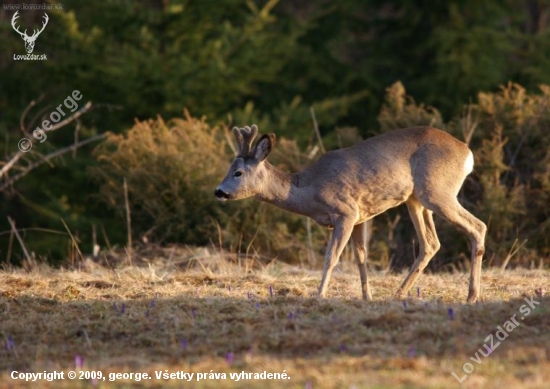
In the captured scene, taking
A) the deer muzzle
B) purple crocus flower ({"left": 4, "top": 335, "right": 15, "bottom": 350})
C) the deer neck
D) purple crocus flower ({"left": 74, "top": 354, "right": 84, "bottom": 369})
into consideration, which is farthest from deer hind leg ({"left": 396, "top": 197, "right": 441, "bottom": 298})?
purple crocus flower ({"left": 4, "top": 335, "right": 15, "bottom": 350})

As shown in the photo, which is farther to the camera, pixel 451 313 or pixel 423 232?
pixel 423 232

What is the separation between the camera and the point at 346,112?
86.6 ft

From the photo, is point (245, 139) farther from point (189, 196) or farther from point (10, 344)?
point (189, 196)

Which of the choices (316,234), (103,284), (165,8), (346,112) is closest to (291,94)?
(346,112)

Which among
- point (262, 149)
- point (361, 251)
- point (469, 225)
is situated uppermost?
point (262, 149)

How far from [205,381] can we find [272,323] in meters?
1.81

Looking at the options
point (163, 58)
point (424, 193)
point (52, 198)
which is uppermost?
point (163, 58)

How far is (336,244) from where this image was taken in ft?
33.6

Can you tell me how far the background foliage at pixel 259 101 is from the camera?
53.1 feet

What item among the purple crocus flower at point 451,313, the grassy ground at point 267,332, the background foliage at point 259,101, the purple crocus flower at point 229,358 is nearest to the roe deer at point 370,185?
the grassy ground at point 267,332

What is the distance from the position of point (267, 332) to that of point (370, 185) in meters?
2.67

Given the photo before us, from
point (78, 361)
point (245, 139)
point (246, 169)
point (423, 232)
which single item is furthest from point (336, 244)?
point (78, 361)

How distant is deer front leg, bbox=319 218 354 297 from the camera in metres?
10.1

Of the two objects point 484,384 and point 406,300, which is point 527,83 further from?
point 484,384
